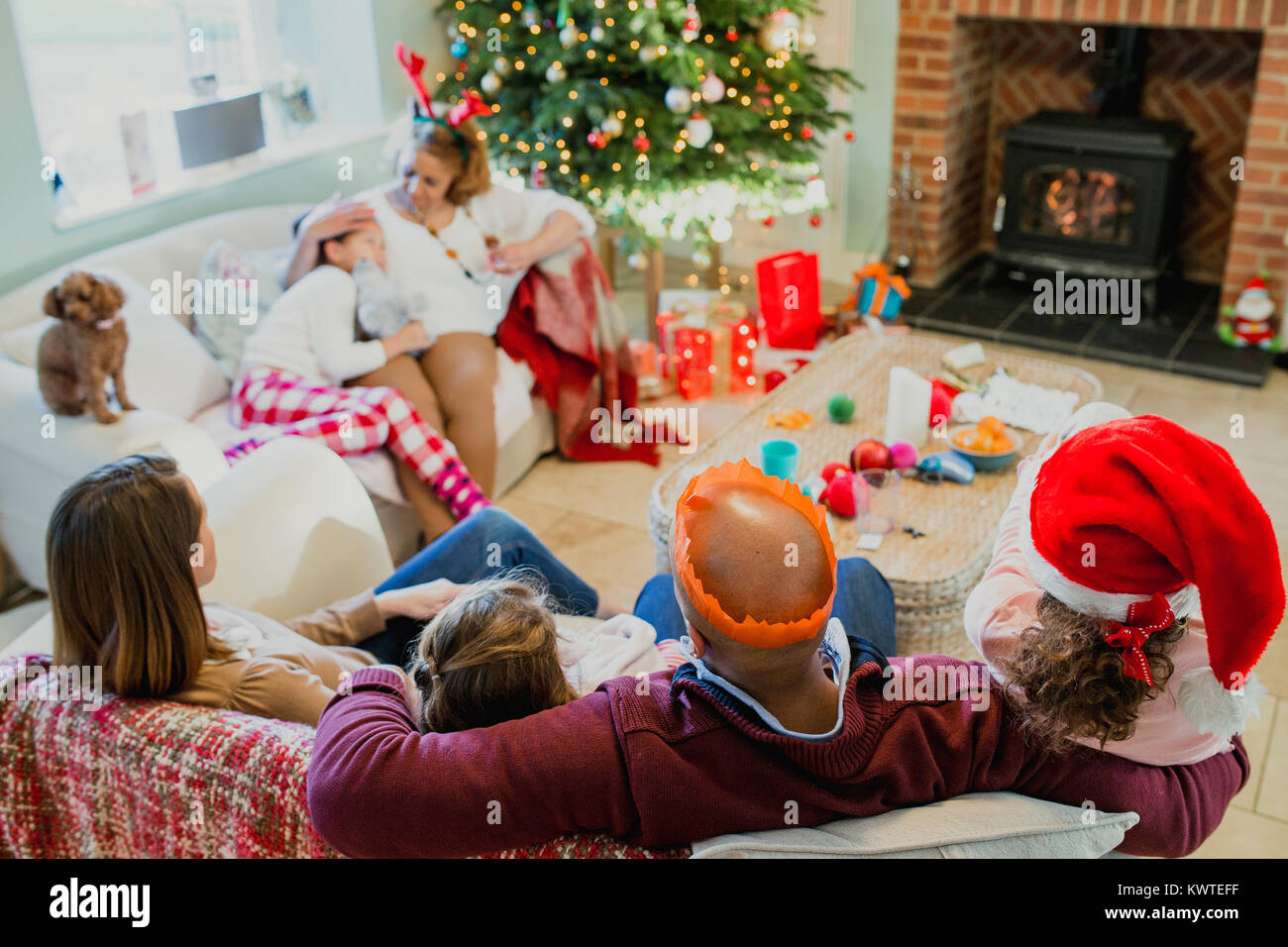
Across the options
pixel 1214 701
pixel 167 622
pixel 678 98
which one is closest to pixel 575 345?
pixel 678 98

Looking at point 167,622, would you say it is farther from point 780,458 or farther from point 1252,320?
point 1252,320

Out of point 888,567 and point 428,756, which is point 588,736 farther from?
point 888,567

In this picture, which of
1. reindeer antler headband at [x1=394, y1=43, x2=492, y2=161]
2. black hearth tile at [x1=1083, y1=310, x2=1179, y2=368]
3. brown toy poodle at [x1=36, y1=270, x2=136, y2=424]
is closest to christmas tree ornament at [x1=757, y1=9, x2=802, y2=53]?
reindeer antler headband at [x1=394, y1=43, x2=492, y2=161]

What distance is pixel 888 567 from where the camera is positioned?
82.2 inches

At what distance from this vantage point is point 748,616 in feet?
3.50

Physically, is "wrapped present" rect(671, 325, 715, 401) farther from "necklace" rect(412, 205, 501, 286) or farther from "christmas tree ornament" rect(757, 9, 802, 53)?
"christmas tree ornament" rect(757, 9, 802, 53)

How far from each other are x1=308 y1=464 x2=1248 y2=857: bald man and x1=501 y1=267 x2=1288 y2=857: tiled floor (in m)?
1.09

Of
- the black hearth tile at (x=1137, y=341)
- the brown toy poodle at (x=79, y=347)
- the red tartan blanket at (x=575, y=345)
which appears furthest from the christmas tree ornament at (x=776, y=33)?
the brown toy poodle at (x=79, y=347)

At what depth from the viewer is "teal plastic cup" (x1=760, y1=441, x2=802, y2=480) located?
91.6 inches

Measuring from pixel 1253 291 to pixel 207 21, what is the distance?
358cm

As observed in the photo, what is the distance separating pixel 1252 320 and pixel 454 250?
271 cm

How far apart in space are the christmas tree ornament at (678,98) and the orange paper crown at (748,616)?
2589 mm

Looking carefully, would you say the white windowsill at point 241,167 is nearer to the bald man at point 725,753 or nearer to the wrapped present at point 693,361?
the wrapped present at point 693,361

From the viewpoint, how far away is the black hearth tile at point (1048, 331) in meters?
4.05
